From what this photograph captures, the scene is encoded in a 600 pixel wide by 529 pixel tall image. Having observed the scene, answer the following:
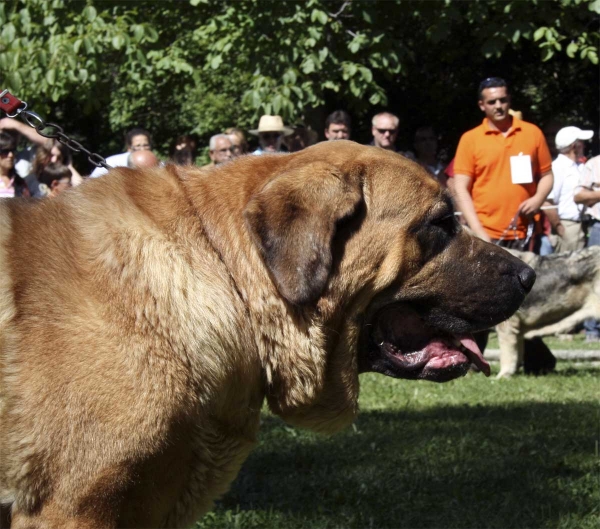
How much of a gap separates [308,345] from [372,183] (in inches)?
23.2

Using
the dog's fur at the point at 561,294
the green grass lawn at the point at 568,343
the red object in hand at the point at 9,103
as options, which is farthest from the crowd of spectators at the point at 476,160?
the red object in hand at the point at 9,103

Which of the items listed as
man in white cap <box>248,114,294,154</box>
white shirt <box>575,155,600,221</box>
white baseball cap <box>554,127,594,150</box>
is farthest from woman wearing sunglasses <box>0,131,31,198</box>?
white baseball cap <box>554,127,594,150</box>

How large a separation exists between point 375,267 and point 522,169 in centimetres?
573

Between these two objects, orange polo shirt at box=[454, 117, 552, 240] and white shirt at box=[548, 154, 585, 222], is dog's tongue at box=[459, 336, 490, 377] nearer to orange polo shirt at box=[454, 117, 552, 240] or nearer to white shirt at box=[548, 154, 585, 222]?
orange polo shirt at box=[454, 117, 552, 240]

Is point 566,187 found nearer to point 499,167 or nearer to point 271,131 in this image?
point 499,167

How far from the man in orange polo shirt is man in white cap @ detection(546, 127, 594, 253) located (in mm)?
3140

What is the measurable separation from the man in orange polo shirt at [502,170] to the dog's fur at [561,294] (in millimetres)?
704

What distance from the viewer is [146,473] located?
2.60 metres

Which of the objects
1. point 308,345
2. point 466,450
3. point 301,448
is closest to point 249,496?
point 301,448

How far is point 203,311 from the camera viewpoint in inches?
107

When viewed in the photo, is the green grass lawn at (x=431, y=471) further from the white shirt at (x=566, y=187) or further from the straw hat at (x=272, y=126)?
the white shirt at (x=566, y=187)

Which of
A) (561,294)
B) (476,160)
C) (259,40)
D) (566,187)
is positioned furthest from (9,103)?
(566,187)

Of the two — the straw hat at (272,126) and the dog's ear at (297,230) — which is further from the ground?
the dog's ear at (297,230)

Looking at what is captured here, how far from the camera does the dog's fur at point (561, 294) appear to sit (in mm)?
9047
